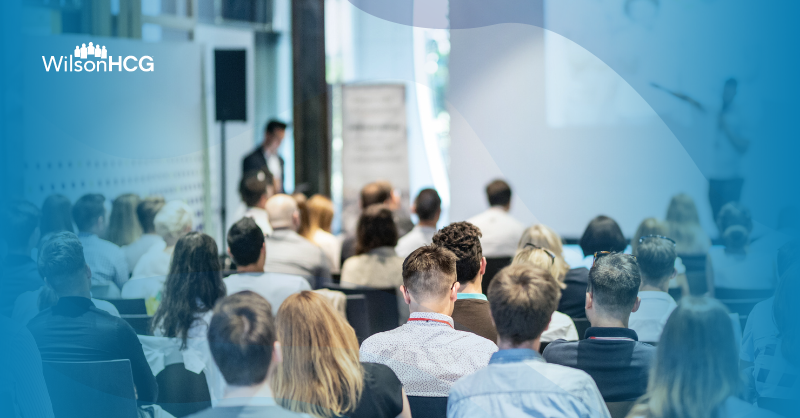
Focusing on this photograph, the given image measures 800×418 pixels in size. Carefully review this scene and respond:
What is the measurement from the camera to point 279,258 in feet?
10.9

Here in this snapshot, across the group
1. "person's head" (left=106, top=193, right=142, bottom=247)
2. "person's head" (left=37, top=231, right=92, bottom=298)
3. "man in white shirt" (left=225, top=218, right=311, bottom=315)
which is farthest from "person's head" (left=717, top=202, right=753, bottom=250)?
"person's head" (left=106, top=193, right=142, bottom=247)

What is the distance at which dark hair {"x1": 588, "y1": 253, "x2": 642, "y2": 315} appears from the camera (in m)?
1.76

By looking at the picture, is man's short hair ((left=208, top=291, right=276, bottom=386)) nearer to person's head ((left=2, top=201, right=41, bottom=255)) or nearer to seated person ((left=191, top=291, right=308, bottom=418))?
seated person ((left=191, top=291, right=308, bottom=418))

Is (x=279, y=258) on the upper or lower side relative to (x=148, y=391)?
upper

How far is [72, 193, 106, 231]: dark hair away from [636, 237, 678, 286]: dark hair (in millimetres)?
2062

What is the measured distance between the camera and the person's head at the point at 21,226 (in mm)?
2080

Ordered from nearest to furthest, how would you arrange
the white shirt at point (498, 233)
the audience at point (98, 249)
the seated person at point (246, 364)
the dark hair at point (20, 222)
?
the seated person at point (246, 364) → the dark hair at point (20, 222) → the audience at point (98, 249) → the white shirt at point (498, 233)

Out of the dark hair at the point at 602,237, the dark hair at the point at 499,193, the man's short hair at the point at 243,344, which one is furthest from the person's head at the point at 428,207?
the man's short hair at the point at 243,344

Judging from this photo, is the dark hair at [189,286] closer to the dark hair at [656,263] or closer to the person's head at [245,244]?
the person's head at [245,244]

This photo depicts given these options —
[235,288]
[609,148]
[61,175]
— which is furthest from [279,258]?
[609,148]

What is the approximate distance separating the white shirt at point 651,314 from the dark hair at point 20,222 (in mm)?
2018

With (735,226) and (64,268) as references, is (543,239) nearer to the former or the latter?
(735,226)

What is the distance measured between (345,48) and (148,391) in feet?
22.3

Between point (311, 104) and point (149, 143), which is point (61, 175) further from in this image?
point (311, 104)
